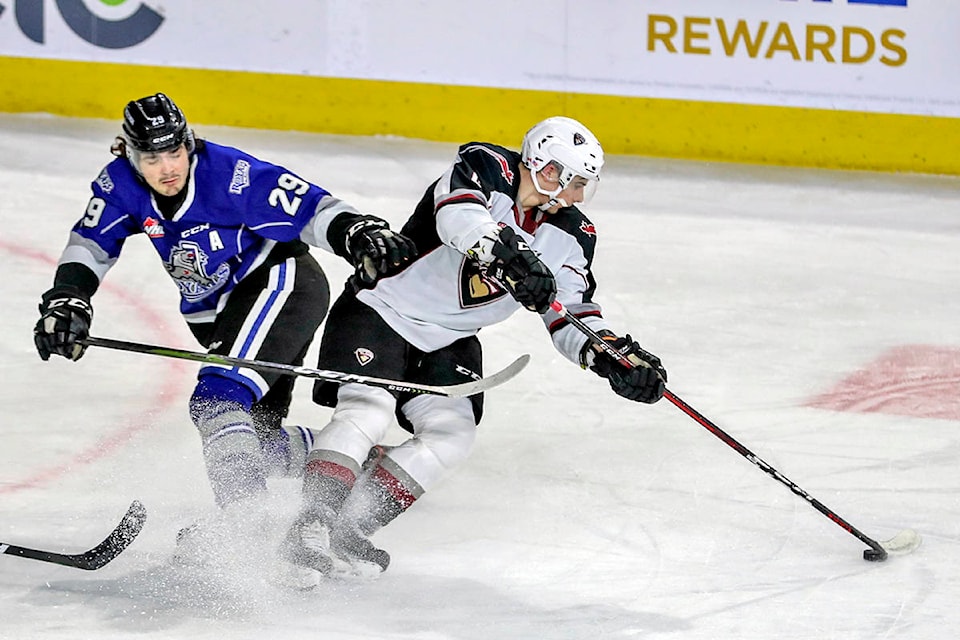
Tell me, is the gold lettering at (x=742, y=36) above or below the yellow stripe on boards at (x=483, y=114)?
above

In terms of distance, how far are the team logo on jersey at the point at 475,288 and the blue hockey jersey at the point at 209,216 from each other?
1.03 feet

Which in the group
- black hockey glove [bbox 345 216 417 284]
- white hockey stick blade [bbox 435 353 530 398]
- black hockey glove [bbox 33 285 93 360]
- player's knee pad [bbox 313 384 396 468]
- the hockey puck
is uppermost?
black hockey glove [bbox 345 216 417 284]

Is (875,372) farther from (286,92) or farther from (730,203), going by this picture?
(286,92)

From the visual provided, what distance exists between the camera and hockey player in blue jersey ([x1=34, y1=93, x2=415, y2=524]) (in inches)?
136

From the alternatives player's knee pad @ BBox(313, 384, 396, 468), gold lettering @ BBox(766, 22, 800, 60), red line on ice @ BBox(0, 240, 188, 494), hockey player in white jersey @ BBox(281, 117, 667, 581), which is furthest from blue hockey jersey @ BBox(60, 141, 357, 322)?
gold lettering @ BBox(766, 22, 800, 60)

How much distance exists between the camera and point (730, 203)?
6445 mm

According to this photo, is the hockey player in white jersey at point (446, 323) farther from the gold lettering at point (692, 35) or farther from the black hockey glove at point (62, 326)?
the gold lettering at point (692, 35)

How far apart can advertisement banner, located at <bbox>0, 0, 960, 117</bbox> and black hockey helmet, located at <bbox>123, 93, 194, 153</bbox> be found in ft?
11.5

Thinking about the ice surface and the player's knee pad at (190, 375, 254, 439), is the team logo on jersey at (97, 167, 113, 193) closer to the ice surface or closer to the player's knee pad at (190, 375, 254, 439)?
the player's knee pad at (190, 375, 254, 439)

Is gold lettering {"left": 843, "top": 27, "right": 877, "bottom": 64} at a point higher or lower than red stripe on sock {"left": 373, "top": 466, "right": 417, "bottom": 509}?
higher

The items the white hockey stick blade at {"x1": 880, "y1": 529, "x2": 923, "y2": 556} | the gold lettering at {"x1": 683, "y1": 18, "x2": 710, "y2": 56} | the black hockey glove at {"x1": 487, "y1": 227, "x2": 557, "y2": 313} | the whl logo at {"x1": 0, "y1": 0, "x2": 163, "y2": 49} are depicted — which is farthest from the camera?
the whl logo at {"x1": 0, "y1": 0, "x2": 163, "y2": 49}

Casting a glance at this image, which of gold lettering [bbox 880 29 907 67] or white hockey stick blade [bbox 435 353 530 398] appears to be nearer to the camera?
white hockey stick blade [bbox 435 353 530 398]

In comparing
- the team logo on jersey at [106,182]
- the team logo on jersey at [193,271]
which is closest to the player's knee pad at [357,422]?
the team logo on jersey at [193,271]

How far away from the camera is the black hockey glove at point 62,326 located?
136 inches
